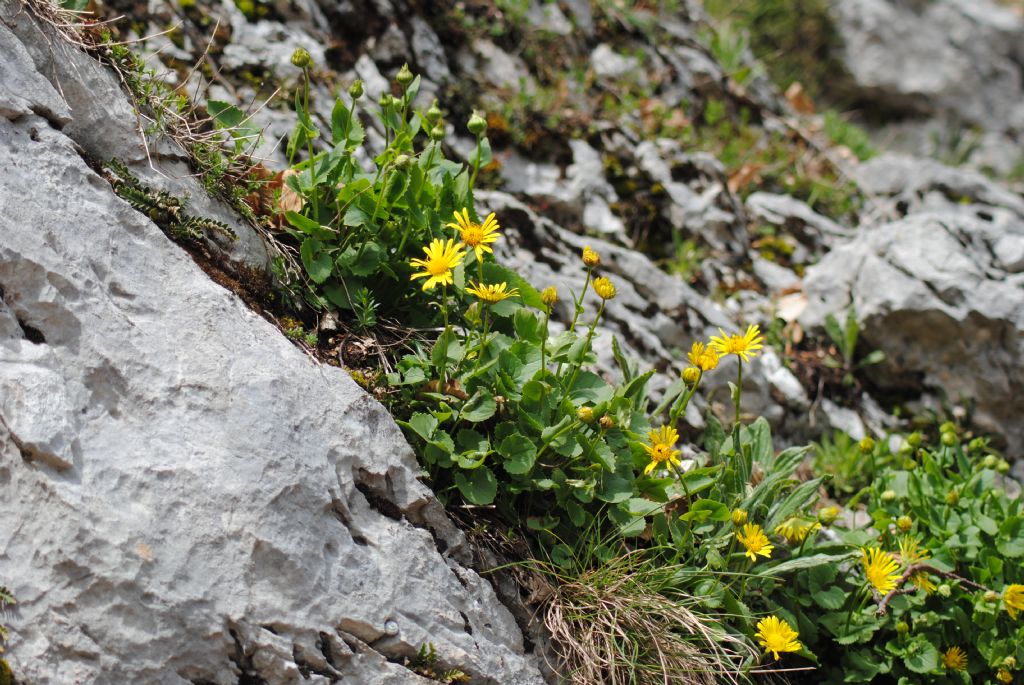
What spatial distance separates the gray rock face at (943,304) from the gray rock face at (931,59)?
6.44 m

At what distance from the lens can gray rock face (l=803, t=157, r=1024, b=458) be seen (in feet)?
15.7

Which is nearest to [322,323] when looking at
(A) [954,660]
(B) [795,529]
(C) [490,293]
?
(C) [490,293]

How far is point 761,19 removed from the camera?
Result: 10.4 meters

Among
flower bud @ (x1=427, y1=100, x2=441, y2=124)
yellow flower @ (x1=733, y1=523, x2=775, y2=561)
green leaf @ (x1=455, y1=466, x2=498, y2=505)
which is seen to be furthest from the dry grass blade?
flower bud @ (x1=427, y1=100, x2=441, y2=124)

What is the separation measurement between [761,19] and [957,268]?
663 centimetres

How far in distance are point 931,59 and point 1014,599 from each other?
9603mm

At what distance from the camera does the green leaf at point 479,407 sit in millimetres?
2828

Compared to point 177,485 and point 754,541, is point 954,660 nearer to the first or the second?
point 754,541

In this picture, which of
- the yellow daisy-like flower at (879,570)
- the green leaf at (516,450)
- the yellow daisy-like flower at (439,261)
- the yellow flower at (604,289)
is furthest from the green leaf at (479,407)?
the yellow daisy-like flower at (879,570)

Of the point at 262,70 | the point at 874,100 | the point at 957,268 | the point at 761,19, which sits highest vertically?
the point at 262,70

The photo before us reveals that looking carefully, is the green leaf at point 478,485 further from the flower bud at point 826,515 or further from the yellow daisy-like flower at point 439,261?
the flower bud at point 826,515

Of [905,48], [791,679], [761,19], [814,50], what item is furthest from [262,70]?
[905,48]

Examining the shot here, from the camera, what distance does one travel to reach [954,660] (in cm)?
328

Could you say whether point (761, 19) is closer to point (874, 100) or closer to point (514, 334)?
point (874, 100)
